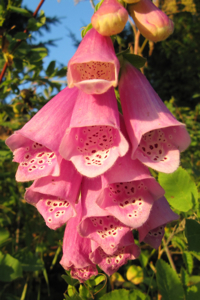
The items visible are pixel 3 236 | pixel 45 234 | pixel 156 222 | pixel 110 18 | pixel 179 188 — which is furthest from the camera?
pixel 45 234

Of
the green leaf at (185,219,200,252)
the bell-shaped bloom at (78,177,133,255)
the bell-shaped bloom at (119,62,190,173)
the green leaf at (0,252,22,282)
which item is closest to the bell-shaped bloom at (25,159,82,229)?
the bell-shaped bloom at (78,177,133,255)

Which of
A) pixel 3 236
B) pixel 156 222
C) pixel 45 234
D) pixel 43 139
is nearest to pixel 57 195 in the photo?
pixel 43 139

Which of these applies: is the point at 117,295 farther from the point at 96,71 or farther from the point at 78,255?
the point at 96,71

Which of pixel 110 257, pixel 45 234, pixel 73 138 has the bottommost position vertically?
pixel 45 234

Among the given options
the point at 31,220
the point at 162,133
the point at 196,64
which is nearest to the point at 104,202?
the point at 162,133

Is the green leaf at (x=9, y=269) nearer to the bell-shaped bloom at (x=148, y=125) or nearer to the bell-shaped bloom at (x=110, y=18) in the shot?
the bell-shaped bloom at (x=148, y=125)

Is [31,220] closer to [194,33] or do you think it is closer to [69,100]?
[69,100]

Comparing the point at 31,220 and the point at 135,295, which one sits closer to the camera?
the point at 135,295
